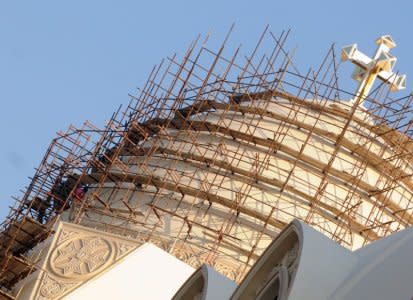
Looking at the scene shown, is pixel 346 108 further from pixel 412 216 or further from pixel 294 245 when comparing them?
pixel 294 245

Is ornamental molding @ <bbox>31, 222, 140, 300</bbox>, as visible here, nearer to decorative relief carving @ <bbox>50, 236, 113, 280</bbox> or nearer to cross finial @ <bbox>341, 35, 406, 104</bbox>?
decorative relief carving @ <bbox>50, 236, 113, 280</bbox>

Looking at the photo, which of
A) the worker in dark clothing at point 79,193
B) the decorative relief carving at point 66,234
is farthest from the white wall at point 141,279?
the worker in dark clothing at point 79,193

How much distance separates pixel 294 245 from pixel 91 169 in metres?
14.1

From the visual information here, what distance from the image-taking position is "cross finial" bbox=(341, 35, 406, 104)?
30.4m

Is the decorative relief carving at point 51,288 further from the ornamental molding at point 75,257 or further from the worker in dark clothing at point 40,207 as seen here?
the worker in dark clothing at point 40,207

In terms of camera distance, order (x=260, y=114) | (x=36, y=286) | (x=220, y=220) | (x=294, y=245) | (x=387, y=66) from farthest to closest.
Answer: (x=387, y=66)
(x=260, y=114)
(x=220, y=220)
(x=36, y=286)
(x=294, y=245)

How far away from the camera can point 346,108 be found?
1161 inches

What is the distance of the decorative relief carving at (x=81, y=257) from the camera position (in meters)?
24.6

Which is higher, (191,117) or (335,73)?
(335,73)

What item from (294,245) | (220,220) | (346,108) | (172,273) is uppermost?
(346,108)

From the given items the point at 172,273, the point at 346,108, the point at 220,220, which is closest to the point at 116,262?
Answer: the point at 172,273

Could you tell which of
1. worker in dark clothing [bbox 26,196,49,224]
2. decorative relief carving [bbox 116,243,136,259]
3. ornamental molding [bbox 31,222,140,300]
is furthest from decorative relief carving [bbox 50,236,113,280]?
worker in dark clothing [bbox 26,196,49,224]

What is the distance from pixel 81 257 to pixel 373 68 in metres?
8.72

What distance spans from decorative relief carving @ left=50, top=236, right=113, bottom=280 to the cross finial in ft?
25.1
